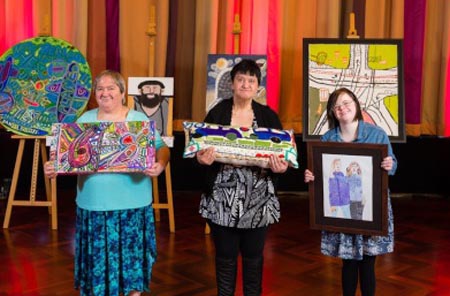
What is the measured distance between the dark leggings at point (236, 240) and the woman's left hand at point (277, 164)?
309 millimetres

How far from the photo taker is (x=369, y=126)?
246cm

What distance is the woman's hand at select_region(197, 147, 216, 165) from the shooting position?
236 centimetres

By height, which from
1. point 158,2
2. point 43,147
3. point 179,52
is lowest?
point 43,147

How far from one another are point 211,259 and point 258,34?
8.67 ft

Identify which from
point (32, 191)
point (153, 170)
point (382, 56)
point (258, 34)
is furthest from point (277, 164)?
point (258, 34)

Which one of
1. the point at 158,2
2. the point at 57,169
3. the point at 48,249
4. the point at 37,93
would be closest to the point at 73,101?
the point at 37,93

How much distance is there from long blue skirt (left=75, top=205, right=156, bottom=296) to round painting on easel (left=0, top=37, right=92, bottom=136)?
2101 millimetres

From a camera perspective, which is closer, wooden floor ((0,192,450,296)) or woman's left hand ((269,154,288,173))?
woman's left hand ((269,154,288,173))

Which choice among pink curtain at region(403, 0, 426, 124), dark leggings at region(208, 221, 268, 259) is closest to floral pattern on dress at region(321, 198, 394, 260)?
dark leggings at region(208, 221, 268, 259)

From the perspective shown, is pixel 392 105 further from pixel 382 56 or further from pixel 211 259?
pixel 211 259

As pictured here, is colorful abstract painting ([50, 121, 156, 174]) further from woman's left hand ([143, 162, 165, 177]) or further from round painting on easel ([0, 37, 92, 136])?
round painting on easel ([0, 37, 92, 136])

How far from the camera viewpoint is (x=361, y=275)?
2.55 m

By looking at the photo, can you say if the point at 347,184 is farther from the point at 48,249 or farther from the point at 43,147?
the point at 43,147

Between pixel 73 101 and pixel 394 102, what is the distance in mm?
2420
